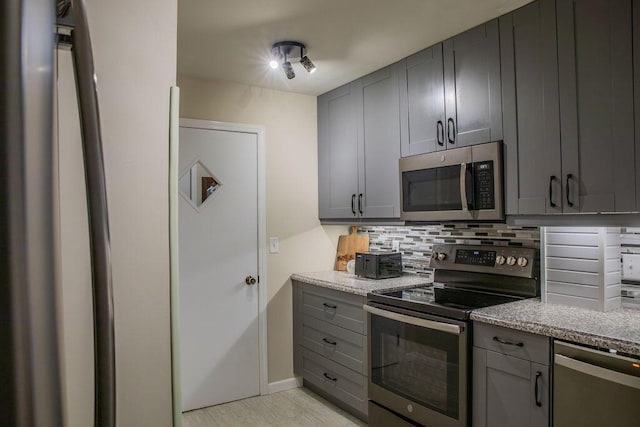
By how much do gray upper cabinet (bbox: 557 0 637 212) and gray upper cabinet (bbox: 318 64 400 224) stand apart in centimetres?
112

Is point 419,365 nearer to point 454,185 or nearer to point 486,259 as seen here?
point 486,259

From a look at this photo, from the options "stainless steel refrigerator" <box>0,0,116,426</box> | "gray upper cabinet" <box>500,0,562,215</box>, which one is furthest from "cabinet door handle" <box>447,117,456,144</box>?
"stainless steel refrigerator" <box>0,0,116,426</box>

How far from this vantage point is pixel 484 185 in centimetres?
234

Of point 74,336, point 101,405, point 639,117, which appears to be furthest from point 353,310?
point 101,405

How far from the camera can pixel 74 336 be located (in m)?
0.98

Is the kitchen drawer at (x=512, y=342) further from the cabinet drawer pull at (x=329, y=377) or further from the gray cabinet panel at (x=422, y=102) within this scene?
the cabinet drawer pull at (x=329, y=377)

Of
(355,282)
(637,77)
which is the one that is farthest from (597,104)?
(355,282)

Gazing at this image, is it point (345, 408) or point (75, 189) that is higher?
point (75, 189)

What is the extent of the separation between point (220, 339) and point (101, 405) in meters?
2.80

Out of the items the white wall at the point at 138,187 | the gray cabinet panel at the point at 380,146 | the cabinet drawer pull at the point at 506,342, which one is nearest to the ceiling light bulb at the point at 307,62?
the gray cabinet panel at the point at 380,146

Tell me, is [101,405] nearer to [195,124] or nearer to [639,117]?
[639,117]

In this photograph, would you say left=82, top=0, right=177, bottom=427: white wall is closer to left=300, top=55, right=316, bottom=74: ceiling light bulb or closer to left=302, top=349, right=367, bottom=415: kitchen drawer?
left=300, top=55, right=316, bottom=74: ceiling light bulb

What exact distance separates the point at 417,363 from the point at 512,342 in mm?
609

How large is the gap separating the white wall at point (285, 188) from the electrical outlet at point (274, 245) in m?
0.03
